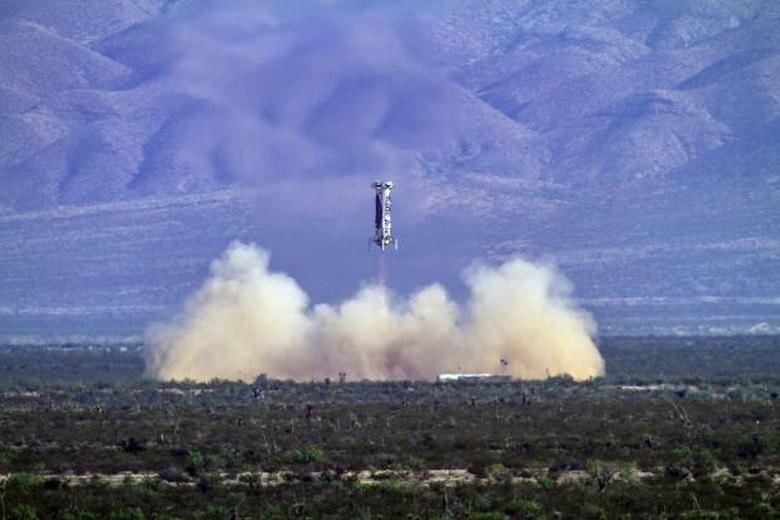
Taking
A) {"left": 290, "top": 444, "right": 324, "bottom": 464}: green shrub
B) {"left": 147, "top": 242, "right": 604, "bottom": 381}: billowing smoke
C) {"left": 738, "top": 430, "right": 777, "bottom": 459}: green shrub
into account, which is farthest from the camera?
{"left": 147, "top": 242, "right": 604, "bottom": 381}: billowing smoke

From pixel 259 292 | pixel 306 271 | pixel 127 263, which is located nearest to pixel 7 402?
pixel 259 292

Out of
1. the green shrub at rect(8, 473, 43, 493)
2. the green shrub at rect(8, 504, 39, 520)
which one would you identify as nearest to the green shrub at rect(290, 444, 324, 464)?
the green shrub at rect(8, 473, 43, 493)

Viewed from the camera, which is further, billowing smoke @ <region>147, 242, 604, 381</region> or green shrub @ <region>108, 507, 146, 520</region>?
billowing smoke @ <region>147, 242, 604, 381</region>

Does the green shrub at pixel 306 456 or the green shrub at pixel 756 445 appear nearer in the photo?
the green shrub at pixel 756 445

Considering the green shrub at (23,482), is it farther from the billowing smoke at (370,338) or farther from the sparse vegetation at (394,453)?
the billowing smoke at (370,338)

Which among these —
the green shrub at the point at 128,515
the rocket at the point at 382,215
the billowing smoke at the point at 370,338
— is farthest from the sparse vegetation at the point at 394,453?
the billowing smoke at the point at 370,338

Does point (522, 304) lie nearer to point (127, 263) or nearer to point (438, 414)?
point (438, 414)

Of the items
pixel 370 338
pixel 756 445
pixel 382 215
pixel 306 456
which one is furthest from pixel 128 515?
pixel 370 338

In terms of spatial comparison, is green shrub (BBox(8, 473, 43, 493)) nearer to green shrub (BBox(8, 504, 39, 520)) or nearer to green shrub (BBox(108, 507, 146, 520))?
green shrub (BBox(8, 504, 39, 520))
